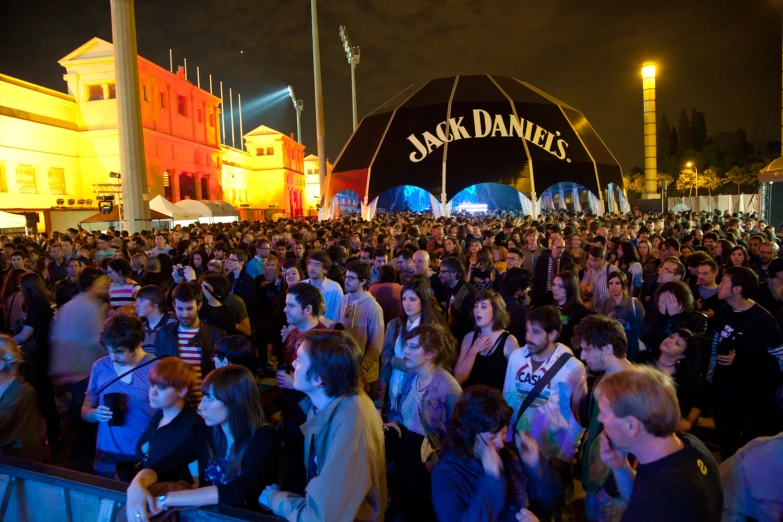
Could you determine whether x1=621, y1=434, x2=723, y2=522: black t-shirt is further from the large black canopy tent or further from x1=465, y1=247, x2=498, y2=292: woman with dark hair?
the large black canopy tent

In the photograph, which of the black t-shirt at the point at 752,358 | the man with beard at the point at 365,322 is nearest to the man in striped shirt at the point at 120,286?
the man with beard at the point at 365,322

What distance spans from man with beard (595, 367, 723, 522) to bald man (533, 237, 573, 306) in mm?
5480

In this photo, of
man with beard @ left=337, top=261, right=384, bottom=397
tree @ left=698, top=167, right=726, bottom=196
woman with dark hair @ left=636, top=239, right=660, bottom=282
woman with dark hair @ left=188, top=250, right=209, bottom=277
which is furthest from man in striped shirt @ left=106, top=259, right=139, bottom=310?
tree @ left=698, top=167, right=726, bottom=196

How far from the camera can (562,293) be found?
4594 millimetres

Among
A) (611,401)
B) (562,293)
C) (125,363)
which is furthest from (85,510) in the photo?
(562,293)

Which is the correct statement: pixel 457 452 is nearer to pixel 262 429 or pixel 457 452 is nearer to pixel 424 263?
pixel 262 429

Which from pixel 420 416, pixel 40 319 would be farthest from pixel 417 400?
pixel 40 319

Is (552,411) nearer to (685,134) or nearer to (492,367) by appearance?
(492,367)

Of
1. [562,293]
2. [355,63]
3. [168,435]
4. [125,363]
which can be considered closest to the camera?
[168,435]

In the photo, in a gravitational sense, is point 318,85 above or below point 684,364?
above

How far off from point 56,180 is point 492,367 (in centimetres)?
3172

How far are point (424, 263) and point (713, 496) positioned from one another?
4.51m

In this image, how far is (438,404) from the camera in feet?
9.59

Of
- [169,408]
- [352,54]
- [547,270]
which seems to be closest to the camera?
[169,408]
